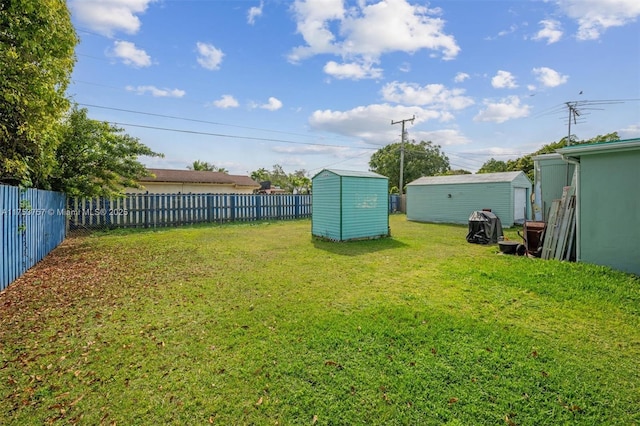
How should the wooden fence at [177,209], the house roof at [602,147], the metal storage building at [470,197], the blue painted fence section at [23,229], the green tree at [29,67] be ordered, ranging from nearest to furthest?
the green tree at [29,67] → the blue painted fence section at [23,229] → the house roof at [602,147] → the wooden fence at [177,209] → the metal storage building at [470,197]

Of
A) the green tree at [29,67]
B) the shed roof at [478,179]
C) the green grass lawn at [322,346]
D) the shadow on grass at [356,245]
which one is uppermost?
the green tree at [29,67]

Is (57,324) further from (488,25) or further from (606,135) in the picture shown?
(606,135)

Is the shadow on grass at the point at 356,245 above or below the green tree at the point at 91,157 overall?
below

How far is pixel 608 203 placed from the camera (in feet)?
18.4

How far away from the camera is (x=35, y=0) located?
152 inches

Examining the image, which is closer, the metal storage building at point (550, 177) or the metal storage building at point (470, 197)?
the metal storage building at point (550, 177)

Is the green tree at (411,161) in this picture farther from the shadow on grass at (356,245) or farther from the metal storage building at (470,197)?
the shadow on grass at (356,245)

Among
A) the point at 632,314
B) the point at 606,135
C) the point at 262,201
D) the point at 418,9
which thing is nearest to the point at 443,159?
the point at 606,135

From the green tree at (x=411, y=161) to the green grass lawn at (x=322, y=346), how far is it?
94.8 ft

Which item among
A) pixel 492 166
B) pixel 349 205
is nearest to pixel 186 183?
pixel 349 205

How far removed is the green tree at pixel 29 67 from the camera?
3.84 meters

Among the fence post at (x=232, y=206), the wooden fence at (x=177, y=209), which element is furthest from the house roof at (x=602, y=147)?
the fence post at (x=232, y=206)

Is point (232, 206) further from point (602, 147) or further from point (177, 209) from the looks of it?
point (602, 147)

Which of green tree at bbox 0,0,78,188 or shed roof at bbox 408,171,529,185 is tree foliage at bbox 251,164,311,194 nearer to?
shed roof at bbox 408,171,529,185
